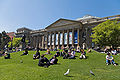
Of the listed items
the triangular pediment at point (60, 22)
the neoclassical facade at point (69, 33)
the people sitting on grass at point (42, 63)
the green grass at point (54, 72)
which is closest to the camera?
the green grass at point (54, 72)

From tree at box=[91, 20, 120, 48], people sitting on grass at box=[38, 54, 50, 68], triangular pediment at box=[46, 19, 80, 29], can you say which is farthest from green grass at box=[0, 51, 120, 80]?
triangular pediment at box=[46, 19, 80, 29]

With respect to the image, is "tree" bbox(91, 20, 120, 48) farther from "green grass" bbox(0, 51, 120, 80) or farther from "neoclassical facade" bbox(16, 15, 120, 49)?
"green grass" bbox(0, 51, 120, 80)

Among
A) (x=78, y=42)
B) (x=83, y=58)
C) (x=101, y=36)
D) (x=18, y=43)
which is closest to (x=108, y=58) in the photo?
(x=83, y=58)

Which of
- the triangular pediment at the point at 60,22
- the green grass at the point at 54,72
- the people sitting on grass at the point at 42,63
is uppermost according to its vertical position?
the triangular pediment at the point at 60,22

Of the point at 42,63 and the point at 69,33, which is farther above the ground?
the point at 69,33

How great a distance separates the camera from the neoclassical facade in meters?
49.7

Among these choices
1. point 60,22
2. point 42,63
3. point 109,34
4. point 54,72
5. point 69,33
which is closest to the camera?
point 54,72

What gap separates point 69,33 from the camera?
54.4 metres

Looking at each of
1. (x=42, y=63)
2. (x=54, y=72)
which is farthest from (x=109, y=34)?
(x=54, y=72)

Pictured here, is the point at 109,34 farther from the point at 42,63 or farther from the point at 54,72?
the point at 54,72

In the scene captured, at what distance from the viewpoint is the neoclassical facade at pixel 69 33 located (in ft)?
163

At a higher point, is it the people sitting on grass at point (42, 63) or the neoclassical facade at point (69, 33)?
the neoclassical facade at point (69, 33)

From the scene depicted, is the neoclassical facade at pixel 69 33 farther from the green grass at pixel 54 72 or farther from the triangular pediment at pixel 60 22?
the green grass at pixel 54 72

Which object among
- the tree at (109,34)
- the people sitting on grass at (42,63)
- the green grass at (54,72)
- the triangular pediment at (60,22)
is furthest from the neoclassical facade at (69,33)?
the people sitting on grass at (42,63)
